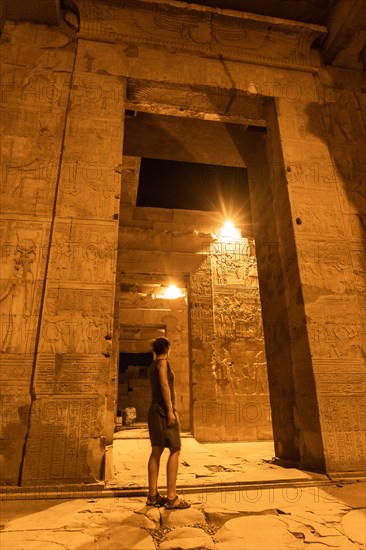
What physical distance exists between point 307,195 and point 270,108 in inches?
53.1

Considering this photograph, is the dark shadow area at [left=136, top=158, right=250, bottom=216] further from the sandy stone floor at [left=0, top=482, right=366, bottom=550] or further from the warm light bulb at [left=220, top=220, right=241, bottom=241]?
the sandy stone floor at [left=0, top=482, right=366, bottom=550]

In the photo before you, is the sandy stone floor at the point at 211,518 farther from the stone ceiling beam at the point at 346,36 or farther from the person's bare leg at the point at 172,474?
the stone ceiling beam at the point at 346,36

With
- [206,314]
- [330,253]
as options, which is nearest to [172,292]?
[206,314]

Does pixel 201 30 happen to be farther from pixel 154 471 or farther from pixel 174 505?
pixel 174 505

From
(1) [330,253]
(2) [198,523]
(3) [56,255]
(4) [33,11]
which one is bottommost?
(2) [198,523]

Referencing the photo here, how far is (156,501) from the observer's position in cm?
240

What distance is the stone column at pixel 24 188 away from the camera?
2959mm

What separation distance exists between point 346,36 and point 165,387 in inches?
193

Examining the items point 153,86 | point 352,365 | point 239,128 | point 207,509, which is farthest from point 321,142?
point 207,509

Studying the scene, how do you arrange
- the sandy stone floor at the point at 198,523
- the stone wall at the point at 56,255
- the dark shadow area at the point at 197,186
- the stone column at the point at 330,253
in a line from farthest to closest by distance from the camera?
the dark shadow area at the point at 197,186 < the stone column at the point at 330,253 < the stone wall at the point at 56,255 < the sandy stone floor at the point at 198,523

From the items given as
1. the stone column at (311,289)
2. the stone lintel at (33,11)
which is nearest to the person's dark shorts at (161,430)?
the stone column at (311,289)

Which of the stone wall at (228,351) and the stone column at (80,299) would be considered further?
the stone wall at (228,351)

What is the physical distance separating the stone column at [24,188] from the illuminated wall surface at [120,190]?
14 millimetres

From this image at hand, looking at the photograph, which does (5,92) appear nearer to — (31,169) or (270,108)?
(31,169)
